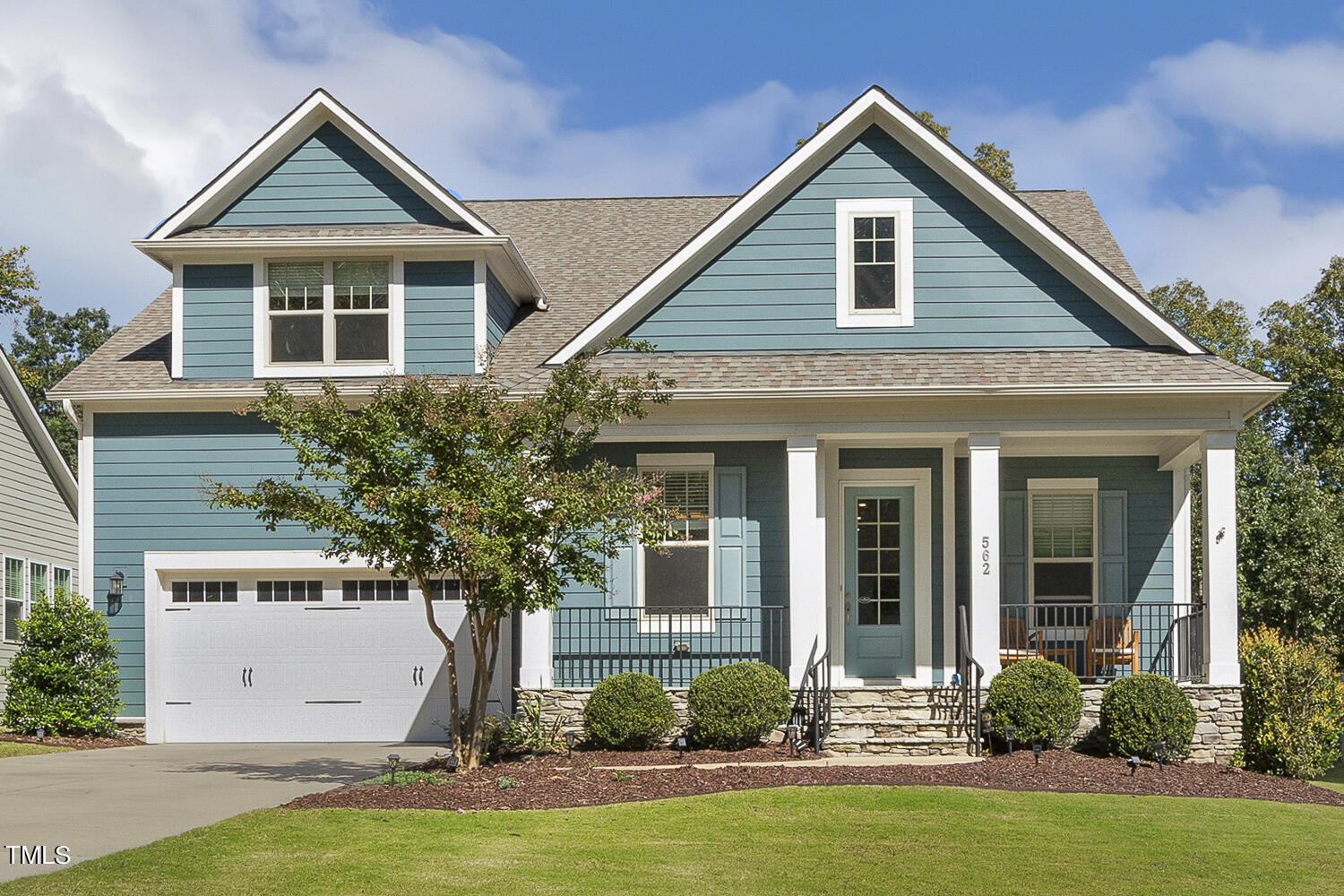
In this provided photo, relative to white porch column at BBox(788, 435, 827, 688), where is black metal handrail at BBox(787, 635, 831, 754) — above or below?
below

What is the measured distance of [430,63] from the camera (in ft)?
62.0

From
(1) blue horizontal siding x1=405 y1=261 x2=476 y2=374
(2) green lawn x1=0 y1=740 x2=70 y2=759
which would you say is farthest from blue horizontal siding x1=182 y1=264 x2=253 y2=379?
(2) green lawn x1=0 y1=740 x2=70 y2=759

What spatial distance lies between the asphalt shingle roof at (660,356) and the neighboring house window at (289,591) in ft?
8.15

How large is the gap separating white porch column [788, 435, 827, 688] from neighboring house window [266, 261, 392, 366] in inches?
212

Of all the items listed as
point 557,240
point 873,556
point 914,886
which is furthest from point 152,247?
point 914,886

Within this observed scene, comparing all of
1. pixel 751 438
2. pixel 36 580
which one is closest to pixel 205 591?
pixel 36 580

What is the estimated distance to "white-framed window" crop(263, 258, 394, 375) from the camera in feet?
55.6

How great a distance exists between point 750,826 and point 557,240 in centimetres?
1291

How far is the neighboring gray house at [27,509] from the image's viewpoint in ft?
68.6

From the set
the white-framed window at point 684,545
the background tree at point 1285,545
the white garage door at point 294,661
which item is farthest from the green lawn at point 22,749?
the background tree at point 1285,545

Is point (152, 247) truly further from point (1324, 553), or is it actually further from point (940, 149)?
point (1324, 553)

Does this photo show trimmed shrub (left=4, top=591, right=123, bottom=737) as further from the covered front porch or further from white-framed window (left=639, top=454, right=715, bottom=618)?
white-framed window (left=639, top=454, right=715, bottom=618)

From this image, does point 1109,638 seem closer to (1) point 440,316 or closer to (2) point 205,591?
(1) point 440,316

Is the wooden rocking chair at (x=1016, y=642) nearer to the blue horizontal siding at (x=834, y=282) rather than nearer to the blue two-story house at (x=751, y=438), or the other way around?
the blue two-story house at (x=751, y=438)
